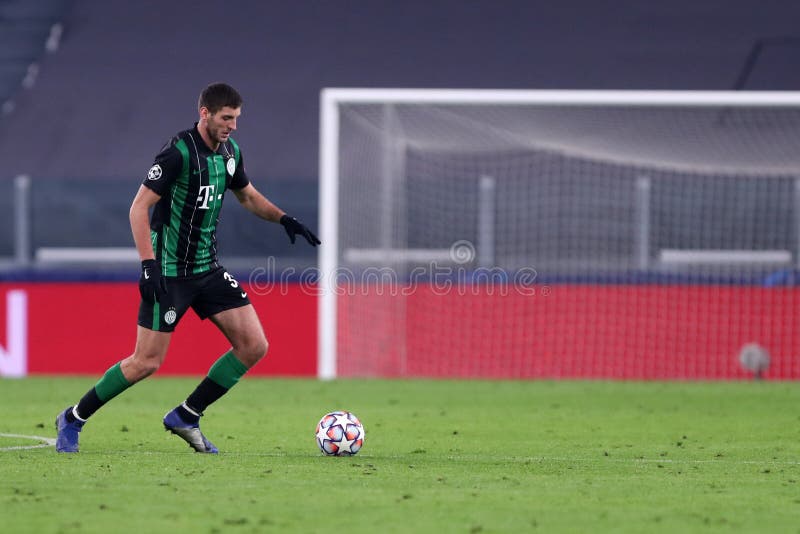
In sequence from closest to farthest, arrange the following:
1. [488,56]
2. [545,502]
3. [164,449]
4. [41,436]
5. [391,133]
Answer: [545,502] → [164,449] → [41,436] → [391,133] → [488,56]

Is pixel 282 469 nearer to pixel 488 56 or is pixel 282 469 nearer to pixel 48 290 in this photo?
pixel 48 290

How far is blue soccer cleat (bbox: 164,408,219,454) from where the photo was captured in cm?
685

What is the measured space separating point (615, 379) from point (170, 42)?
436 inches

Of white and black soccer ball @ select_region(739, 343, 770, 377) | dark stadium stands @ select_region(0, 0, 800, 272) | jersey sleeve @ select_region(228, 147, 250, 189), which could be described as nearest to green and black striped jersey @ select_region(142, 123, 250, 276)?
jersey sleeve @ select_region(228, 147, 250, 189)

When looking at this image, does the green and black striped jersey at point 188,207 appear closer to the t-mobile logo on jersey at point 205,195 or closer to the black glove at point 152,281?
the t-mobile logo on jersey at point 205,195

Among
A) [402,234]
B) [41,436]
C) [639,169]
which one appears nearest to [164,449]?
[41,436]

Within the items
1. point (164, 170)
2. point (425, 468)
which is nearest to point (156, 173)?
point (164, 170)

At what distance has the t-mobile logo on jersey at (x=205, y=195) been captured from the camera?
6762mm

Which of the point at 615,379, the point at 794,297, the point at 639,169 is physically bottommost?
the point at 615,379

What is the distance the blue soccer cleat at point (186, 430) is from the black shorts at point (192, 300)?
48 centimetres

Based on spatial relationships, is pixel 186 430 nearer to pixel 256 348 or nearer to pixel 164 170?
pixel 256 348

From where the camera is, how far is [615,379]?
13297 millimetres

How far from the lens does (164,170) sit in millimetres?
6582

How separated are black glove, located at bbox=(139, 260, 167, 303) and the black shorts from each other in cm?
11
